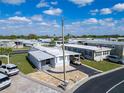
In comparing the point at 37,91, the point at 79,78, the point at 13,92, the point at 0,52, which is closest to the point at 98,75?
the point at 79,78

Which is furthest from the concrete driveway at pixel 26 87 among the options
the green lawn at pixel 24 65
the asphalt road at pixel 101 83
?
the green lawn at pixel 24 65

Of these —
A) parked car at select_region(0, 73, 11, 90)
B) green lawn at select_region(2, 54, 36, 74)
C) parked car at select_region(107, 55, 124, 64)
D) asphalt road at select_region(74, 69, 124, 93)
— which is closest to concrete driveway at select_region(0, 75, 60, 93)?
parked car at select_region(0, 73, 11, 90)

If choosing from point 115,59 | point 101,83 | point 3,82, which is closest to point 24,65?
point 3,82

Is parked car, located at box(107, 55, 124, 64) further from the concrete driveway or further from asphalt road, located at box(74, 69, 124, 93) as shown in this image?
the concrete driveway

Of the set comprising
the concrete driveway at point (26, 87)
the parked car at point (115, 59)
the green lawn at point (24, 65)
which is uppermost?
the parked car at point (115, 59)

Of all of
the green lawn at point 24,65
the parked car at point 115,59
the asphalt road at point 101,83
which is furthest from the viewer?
the parked car at point 115,59

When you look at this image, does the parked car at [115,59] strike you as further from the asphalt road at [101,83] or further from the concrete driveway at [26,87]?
the concrete driveway at [26,87]

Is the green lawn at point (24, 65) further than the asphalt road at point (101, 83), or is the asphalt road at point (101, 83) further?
the green lawn at point (24, 65)
